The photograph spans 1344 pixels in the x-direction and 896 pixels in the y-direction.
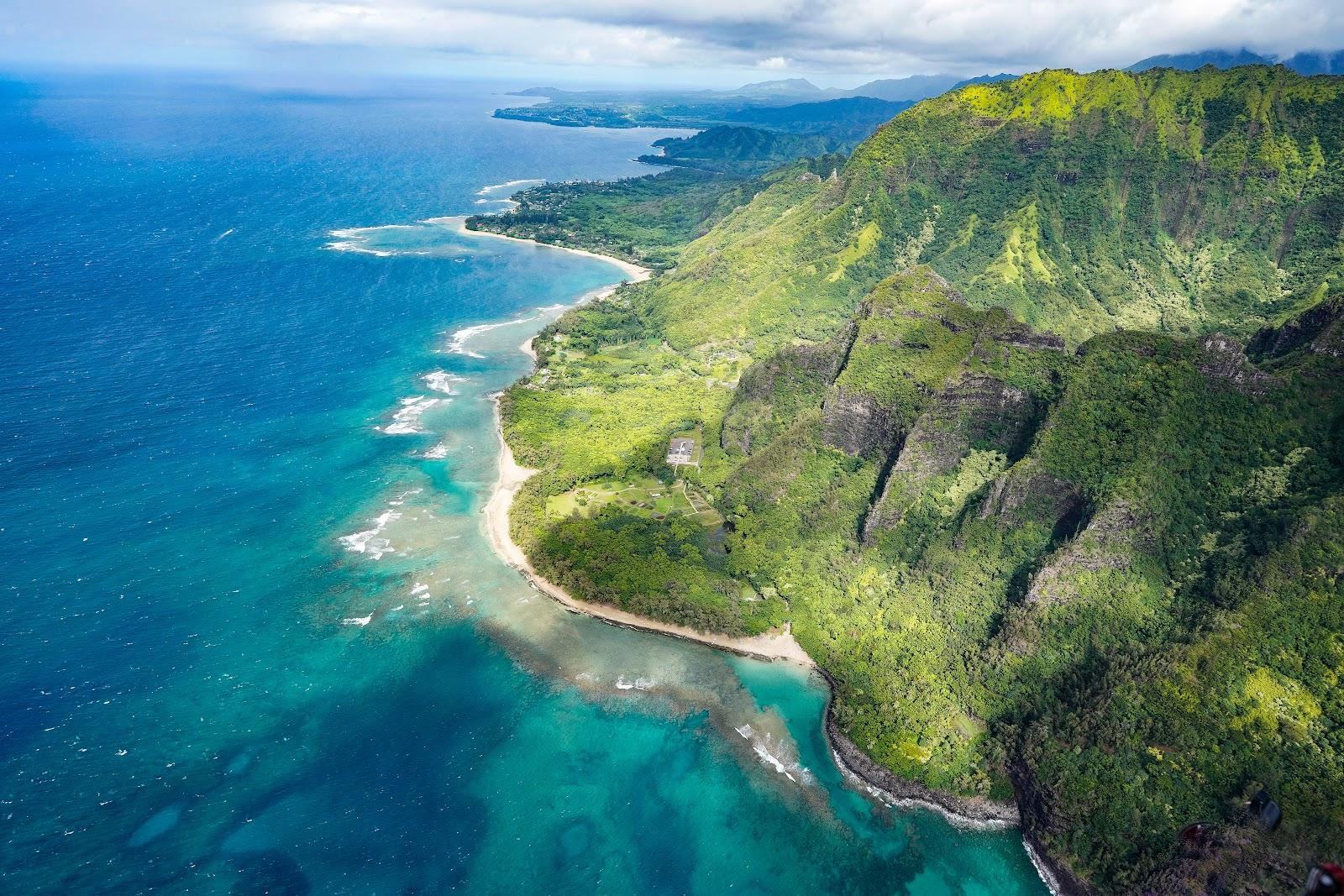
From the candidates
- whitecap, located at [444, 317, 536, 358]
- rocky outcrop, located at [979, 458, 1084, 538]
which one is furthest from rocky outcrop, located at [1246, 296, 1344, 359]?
whitecap, located at [444, 317, 536, 358]

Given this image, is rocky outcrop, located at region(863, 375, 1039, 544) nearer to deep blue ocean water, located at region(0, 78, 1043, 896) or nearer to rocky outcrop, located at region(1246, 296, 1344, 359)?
deep blue ocean water, located at region(0, 78, 1043, 896)

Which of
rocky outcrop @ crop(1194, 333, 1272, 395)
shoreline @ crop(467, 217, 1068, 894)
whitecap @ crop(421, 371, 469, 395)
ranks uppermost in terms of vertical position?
rocky outcrop @ crop(1194, 333, 1272, 395)

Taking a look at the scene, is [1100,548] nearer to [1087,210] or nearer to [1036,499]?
[1036,499]

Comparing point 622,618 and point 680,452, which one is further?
point 680,452

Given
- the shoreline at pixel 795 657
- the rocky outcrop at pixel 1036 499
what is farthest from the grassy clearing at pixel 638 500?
the rocky outcrop at pixel 1036 499

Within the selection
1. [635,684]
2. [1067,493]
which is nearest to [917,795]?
[635,684]

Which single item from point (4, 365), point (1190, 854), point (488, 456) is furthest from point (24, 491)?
point (1190, 854)
